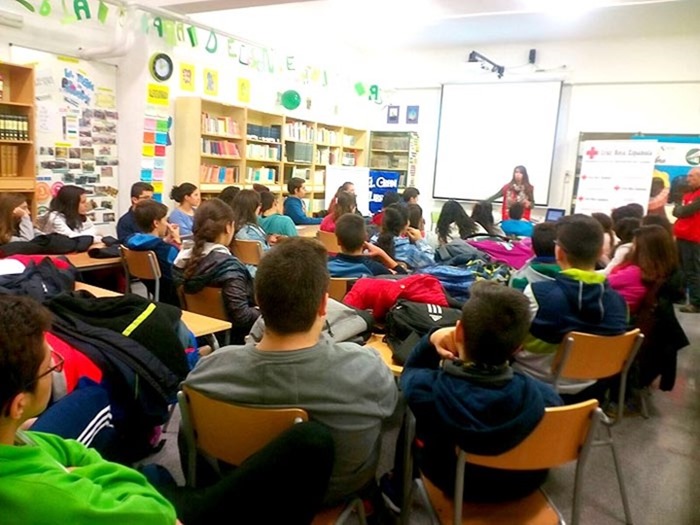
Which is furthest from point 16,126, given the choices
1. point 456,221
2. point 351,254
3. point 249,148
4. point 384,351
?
point 384,351

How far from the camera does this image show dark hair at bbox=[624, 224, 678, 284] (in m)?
3.12

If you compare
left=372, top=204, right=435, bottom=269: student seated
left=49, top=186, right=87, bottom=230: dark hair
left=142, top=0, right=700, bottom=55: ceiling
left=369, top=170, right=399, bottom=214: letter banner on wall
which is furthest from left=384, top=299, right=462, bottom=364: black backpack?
left=369, top=170, right=399, bottom=214: letter banner on wall

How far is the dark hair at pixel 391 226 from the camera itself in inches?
161

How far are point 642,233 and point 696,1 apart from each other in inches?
210

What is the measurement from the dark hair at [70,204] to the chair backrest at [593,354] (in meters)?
4.00

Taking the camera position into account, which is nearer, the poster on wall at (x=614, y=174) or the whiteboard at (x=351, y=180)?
the poster on wall at (x=614, y=174)

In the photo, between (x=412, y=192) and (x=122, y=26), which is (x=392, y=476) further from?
(x=122, y=26)

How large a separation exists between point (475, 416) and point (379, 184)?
8380mm

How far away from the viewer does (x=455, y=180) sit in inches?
389

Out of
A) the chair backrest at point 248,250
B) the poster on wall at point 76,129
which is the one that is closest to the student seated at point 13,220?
the poster on wall at point 76,129

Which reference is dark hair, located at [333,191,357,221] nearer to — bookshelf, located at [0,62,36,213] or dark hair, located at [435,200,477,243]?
dark hair, located at [435,200,477,243]

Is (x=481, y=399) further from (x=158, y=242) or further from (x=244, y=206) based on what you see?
(x=244, y=206)

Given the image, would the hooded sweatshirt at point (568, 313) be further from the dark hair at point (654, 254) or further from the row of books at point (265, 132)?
the row of books at point (265, 132)

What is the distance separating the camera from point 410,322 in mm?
2244
